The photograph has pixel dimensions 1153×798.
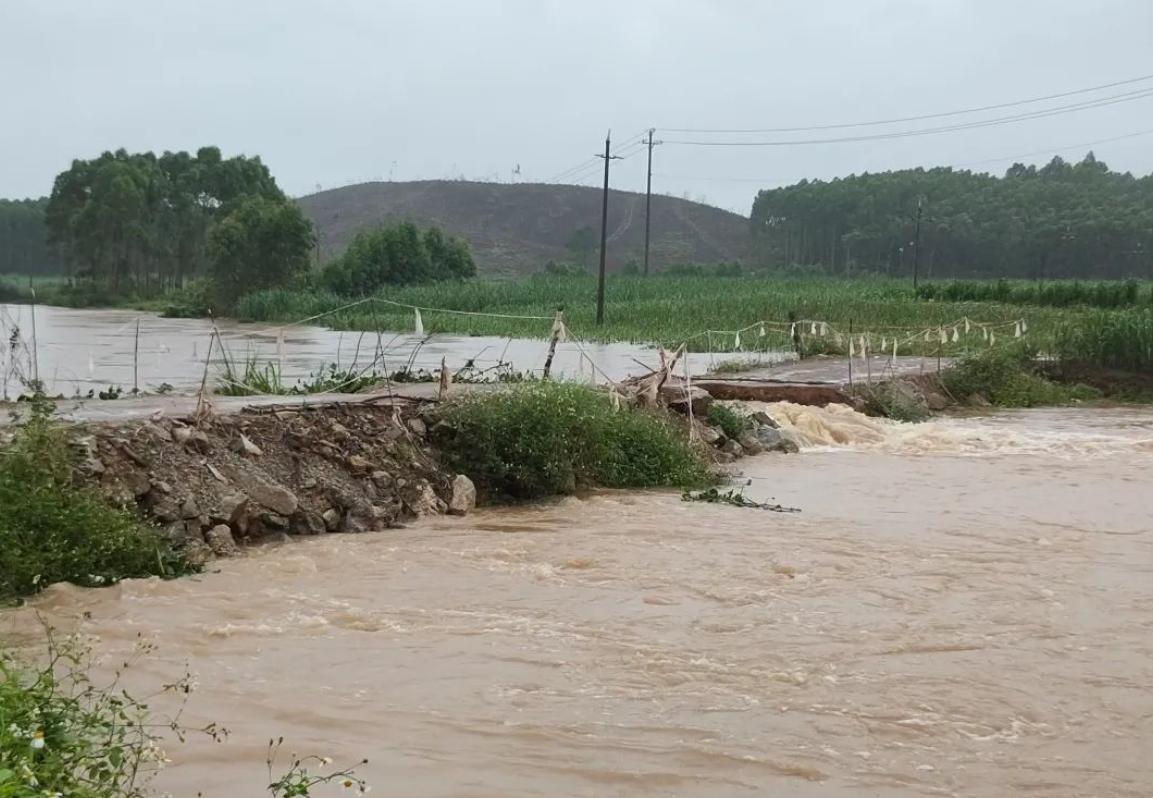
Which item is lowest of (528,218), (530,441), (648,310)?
(530,441)

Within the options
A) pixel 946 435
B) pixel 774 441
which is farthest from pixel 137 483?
pixel 946 435

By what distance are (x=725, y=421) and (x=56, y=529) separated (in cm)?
835

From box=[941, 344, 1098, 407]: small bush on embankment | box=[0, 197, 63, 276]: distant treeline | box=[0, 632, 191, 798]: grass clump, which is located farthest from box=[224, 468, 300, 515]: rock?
box=[0, 197, 63, 276]: distant treeline

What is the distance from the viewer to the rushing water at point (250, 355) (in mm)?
16250

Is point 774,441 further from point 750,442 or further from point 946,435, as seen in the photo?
point 946,435

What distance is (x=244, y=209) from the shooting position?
55906mm

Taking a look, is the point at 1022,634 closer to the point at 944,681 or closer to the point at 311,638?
the point at 944,681

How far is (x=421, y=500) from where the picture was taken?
369 inches

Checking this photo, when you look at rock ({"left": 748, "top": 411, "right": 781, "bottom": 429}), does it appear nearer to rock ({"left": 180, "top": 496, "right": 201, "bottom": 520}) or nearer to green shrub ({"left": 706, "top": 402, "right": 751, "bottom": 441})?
green shrub ({"left": 706, "top": 402, "right": 751, "bottom": 441})

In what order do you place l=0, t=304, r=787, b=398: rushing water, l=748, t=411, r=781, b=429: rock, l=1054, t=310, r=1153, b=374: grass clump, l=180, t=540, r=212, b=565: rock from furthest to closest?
l=1054, t=310, r=1153, b=374: grass clump < l=0, t=304, r=787, b=398: rushing water < l=748, t=411, r=781, b=429: rock < l=180, t=540, r=212, b=565: rock

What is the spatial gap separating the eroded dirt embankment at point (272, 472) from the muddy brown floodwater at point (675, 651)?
0.36 meters

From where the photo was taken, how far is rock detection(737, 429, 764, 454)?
44.3 ft

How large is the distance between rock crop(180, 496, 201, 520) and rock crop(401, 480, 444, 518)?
6.25 ft

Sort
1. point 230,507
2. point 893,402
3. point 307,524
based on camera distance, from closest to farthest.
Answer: point 230,507, point 307,524, point 893,402
